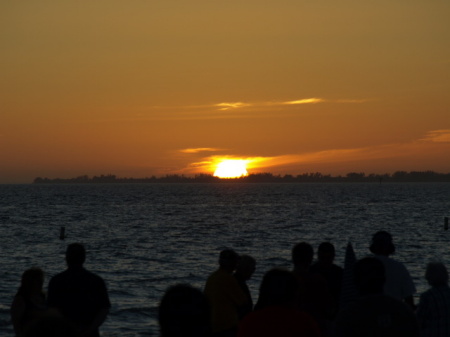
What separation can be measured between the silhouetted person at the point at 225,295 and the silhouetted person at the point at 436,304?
2114mm

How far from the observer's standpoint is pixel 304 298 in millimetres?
8820

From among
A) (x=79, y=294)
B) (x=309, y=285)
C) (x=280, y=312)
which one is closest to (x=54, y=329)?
(x=280, y=312)

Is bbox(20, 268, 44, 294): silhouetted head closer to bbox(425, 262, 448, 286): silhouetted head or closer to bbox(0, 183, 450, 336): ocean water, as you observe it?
bbox(425, 262, 448, 286): silhouetted head

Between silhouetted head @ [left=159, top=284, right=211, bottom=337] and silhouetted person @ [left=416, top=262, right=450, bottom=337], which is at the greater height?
silhouetted head @ [left=159, top=284, right=211, bottom=337]

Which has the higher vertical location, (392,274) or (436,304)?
(392,274)

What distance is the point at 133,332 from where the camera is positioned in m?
20.5

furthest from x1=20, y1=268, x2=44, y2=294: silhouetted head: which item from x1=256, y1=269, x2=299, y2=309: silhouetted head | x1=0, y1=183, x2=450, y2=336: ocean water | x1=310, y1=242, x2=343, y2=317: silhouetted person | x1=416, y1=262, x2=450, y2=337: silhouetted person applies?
x1=0, y1=183, x2=450, y2=336: ocean water

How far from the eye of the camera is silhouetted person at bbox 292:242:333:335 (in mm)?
8766

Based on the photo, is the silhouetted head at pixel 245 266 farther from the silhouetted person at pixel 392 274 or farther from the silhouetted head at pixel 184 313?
the silhouetted head at pixel 184 313

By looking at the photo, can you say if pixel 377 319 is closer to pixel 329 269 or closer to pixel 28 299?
pixel 329 269

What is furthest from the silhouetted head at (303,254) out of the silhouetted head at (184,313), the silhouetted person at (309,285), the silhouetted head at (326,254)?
the silhouetted head at (184,313)

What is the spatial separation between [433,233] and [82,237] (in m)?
29.0

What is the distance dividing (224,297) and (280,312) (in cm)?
371

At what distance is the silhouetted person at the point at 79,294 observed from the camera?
8.56 meters
